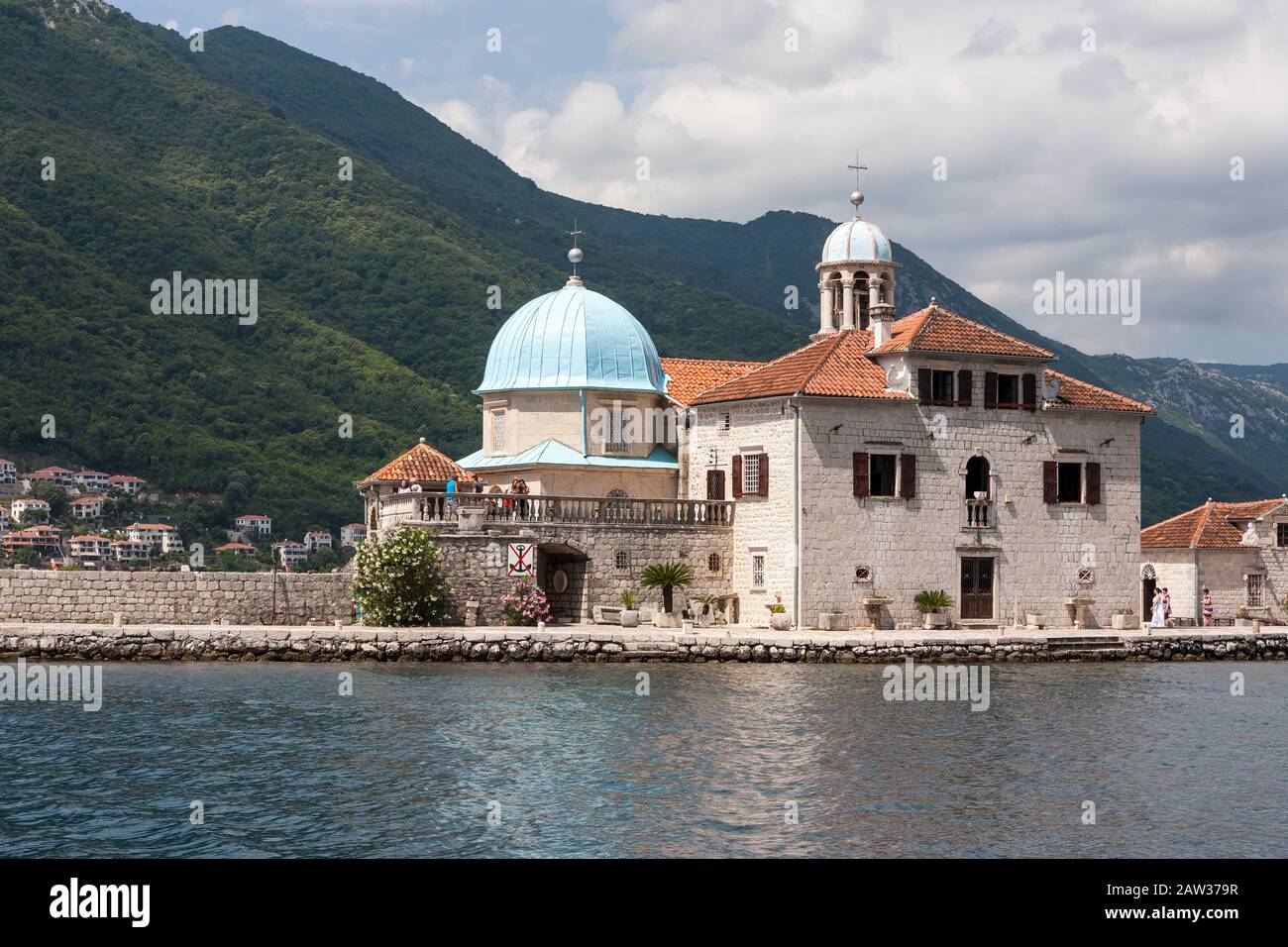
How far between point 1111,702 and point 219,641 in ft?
73.5

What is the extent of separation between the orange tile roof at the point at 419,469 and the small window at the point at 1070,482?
18813 mm

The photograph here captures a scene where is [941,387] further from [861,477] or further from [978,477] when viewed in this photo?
[861,477]

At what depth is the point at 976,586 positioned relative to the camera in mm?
46281

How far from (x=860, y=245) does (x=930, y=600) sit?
625 inches

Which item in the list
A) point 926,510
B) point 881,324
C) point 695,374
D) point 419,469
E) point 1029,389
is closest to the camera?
point 926,510

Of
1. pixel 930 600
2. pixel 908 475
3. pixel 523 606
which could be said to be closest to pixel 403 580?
pixel 523 606

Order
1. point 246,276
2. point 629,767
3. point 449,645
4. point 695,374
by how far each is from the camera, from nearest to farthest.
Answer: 1. point 629,767
2. point 449,645
3. point 695,374
4. point 246,276

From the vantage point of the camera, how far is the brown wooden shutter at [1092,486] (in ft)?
157

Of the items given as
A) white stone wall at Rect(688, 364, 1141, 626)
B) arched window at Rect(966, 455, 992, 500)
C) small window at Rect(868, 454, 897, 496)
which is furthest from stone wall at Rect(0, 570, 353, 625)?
arched window at Rect(966, 455, 992, 500)

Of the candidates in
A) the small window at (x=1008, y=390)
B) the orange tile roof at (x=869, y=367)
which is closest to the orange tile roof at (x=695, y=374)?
the orange tile roof at (x=869, y=367)

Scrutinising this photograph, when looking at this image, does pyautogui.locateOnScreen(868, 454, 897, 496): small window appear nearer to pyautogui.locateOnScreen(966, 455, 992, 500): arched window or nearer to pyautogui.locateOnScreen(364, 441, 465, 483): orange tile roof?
pyautogui.locateOnScreen(966, 455, 992, 500): arched window

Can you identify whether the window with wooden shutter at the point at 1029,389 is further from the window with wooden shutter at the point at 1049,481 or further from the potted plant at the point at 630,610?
the potted plant at the point at 630,610

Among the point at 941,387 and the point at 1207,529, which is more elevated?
the point at 941,387

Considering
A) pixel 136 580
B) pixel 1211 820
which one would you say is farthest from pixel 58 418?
pixel 1211 820
